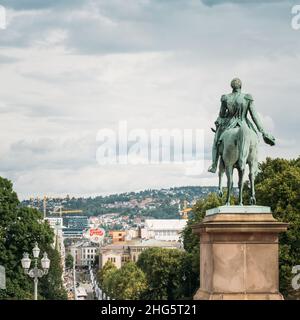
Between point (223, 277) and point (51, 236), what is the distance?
187ft

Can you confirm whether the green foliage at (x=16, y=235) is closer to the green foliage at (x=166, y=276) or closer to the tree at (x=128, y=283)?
the green foliage at (x=166, y=276)

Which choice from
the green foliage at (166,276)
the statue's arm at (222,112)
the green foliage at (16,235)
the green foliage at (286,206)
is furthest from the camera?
the green foliage at (166,276)

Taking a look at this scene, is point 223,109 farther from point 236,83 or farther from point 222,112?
point 236,83

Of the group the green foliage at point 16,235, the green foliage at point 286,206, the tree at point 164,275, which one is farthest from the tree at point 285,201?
the tree at point 164,275

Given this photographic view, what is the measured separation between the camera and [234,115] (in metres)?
34.0

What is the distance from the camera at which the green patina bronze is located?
110 feet

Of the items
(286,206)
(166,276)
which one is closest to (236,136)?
(286,206)

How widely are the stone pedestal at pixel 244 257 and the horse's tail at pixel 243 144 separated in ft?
5.87

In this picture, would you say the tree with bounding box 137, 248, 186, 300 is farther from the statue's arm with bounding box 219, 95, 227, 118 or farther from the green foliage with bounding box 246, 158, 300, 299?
the statue's arm with bounding box 219, 95, 227, 118

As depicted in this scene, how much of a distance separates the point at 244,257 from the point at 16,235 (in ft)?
178

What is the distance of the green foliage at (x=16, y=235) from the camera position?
82.9 metres

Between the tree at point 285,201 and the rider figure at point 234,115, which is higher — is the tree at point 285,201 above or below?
below
